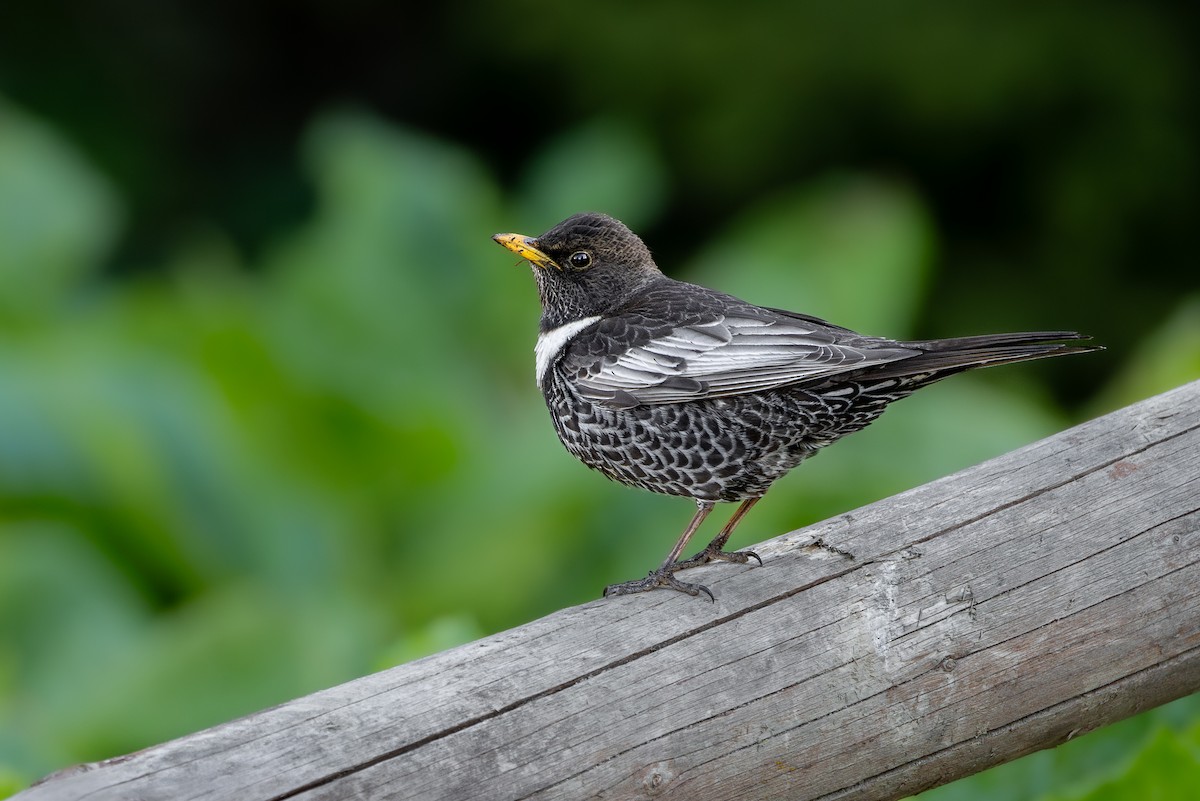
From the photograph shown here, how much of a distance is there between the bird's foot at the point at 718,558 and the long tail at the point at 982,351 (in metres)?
0.50

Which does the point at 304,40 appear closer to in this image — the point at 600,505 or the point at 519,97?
the point at 519,97

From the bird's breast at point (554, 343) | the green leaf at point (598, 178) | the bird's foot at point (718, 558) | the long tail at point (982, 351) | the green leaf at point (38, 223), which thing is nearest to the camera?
the long tail at point (982, 351)

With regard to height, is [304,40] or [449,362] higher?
[304,40]

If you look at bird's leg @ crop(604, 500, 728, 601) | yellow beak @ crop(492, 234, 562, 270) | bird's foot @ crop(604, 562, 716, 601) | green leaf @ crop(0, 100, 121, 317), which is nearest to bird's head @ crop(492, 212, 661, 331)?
yellow beak @ crop(492, 234, 562, 270)

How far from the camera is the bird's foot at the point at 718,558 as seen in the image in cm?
293

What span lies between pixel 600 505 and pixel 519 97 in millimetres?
5466

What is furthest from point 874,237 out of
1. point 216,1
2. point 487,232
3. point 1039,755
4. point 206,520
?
point 216,1

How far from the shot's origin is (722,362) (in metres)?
3.18

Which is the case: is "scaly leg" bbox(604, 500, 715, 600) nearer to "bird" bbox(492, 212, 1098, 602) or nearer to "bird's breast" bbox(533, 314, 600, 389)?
"bird" bbox(492, 212, 1098, 602)

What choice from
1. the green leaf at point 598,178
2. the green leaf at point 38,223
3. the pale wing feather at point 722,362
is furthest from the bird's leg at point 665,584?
Answer: the green leaf at point 38,223

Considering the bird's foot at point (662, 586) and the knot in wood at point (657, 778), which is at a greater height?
the bird's foot at point (662, 586)

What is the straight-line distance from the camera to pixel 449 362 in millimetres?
7180

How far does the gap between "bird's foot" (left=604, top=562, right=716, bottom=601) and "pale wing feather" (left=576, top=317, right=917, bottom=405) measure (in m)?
0.43

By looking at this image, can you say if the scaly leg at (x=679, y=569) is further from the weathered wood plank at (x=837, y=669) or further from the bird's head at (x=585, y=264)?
the bird's head at (x=585, y=264)
